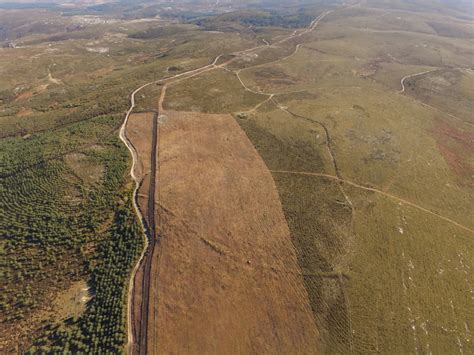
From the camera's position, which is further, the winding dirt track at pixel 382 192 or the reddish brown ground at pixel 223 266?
the winding dirt track at pixel 382 192

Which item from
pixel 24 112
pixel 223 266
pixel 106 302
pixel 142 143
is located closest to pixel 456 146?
pixel 223 266

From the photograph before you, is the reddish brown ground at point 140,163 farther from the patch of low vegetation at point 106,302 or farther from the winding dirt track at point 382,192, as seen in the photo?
the winding dirt track at point 382,192

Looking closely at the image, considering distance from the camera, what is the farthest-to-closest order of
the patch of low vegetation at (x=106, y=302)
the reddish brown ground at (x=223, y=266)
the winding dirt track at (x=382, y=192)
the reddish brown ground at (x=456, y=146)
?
1. the reddish brown ground at (x=456, y=146)
2. the winding dirt track at (x=382, y=192)
3. the reddish brown ground at (x=223, y=266)
4. the patch of low vegetation at (x=106, y=302)

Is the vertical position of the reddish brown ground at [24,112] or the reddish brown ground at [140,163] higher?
the reddish brown ground at [24,112]

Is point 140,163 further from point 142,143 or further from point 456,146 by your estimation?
point 456,146

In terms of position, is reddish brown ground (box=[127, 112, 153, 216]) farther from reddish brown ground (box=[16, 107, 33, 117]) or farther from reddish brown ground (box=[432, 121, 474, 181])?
reddish brown ground (box=[432, 121, 474, 181])

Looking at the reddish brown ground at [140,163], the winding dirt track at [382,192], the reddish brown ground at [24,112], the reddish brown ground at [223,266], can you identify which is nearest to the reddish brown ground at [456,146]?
the winding dirt track at [382,192]
